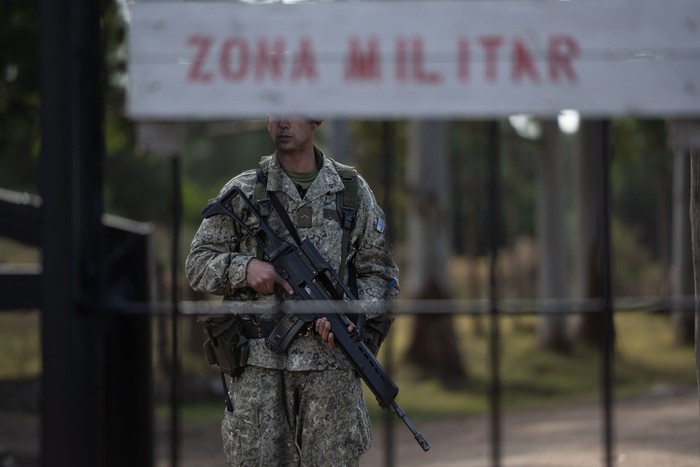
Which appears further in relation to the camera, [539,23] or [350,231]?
[350,231]

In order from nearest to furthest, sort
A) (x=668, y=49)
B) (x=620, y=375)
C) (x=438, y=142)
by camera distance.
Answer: (x=668, y=49)
(x=620, y=375)
(x=438, y=142)

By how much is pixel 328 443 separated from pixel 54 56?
4.76 ft

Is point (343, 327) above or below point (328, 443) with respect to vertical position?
above

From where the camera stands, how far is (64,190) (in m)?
3.45

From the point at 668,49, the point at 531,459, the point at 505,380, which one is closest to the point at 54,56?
the point at 668,49

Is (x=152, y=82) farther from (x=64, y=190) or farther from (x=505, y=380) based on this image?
(x=505, y=380)

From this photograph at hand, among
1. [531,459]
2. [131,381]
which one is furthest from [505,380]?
[131,381]

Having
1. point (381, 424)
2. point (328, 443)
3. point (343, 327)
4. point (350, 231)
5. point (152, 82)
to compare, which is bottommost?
point (381, 424)

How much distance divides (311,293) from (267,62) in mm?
770

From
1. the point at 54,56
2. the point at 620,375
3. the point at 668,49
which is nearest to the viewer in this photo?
the point at 668,49

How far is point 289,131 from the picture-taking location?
3529 mm

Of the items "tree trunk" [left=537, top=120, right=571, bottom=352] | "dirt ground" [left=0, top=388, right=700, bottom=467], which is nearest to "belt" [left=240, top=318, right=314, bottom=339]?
"dirt ground" [left=0, top=388, right=700, bottom=467]

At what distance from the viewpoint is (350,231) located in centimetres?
360

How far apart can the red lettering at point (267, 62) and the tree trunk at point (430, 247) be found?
36.1 feet
